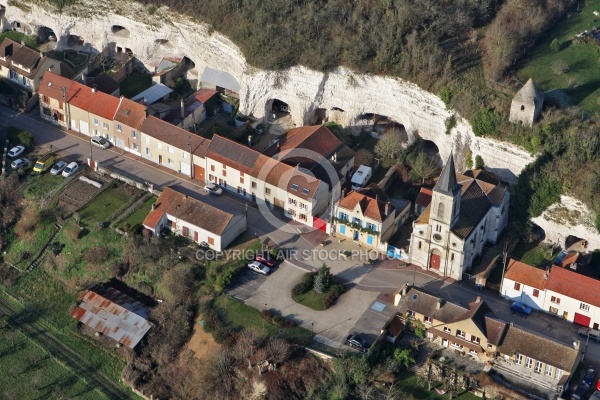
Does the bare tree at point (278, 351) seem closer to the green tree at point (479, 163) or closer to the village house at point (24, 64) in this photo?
the green tree at point (479, 163)

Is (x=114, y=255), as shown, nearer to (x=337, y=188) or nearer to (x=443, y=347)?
(x=337, y=188)

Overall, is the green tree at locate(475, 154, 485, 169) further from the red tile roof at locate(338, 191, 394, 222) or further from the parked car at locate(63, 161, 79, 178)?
the parked car at locate(63, 161, 79, 178)

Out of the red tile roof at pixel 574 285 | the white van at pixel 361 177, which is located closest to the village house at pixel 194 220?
the white van at pixel 361 177

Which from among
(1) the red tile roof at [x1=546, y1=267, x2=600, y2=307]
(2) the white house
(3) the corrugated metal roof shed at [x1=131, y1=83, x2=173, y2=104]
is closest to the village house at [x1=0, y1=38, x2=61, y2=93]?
(3) the corrugated metal roof shed at [x1=131, y1=83, x2=173, y2=104]

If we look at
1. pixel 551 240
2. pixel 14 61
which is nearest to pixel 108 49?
pixel 14 61

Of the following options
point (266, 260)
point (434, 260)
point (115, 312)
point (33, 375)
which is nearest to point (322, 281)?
point (266, 260)
